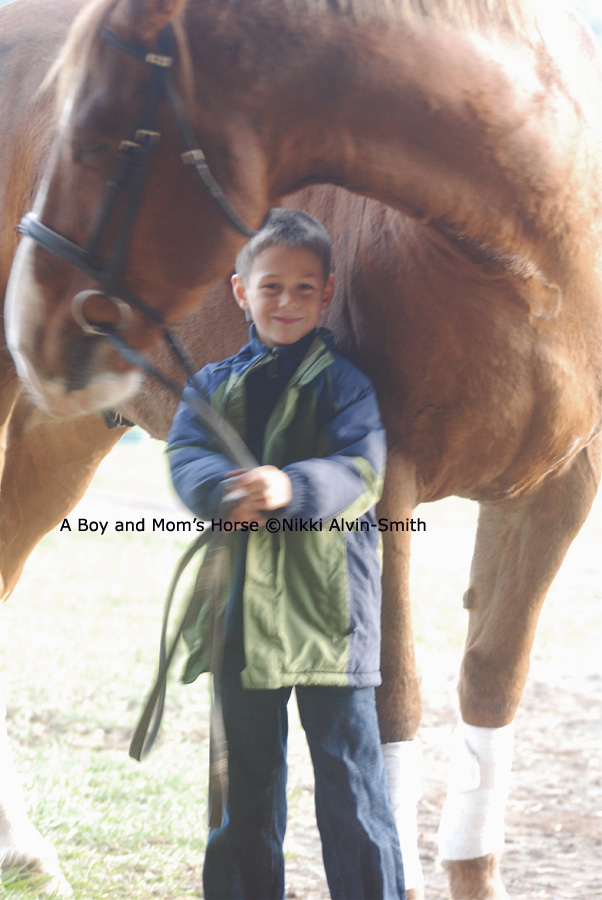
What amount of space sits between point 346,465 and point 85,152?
0.61 metres

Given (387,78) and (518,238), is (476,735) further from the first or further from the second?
(387,78)

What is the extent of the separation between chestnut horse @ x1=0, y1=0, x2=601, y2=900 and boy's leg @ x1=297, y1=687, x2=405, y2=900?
274mm

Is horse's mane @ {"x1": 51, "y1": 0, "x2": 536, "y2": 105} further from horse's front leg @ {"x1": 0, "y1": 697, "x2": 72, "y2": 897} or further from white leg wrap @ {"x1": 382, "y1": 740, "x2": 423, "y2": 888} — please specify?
horse's front leg @ {"x1": 0, "y1": 697, "x2": 72, "y2": 897}

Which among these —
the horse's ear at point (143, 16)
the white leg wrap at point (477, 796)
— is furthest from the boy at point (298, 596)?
the white leg wrap at point (477, 796)

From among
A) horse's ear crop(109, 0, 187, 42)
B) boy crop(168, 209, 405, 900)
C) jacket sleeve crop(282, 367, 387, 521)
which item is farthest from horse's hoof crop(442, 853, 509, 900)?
horse's ear crop(109, 0, 187, 42)

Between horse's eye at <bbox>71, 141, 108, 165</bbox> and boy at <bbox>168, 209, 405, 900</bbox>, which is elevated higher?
horse's eye at <bbox>71, 141, 108, 165</bbox>

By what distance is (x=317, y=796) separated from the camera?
1.54m

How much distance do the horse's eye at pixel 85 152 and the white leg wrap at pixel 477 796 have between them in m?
1.49

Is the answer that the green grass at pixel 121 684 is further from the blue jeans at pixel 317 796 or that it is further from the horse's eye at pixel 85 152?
the horse's eye at pixel 85 152

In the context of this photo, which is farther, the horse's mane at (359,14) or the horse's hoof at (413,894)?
the horse's hoof at (413,894)

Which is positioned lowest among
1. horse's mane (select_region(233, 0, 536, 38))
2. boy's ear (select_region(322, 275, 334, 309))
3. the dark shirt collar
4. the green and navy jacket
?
the green and navy jacket

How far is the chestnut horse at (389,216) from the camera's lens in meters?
1.39

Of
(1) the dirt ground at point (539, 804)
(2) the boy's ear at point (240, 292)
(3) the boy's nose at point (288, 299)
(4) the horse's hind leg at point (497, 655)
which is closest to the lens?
(3) the boy's nose at point (288, 299)

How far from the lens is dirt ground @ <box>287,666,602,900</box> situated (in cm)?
231
